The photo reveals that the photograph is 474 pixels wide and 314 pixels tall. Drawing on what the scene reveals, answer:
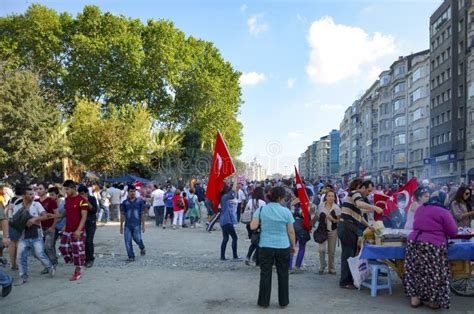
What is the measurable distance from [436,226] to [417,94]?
210 ft

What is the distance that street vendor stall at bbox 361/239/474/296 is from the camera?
23.1 feet

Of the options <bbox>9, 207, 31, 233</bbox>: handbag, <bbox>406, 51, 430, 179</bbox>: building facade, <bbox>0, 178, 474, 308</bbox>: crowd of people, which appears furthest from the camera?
<bbox>406, 51, 430, 179</bbox>: building facade

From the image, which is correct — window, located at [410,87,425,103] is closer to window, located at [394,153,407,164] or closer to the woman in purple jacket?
→ window, located at [394,153,407,164]

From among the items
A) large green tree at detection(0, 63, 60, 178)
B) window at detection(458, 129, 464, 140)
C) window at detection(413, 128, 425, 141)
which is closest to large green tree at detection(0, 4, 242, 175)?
large green tree at detection(0, 63, 60, 178)

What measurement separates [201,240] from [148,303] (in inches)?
315

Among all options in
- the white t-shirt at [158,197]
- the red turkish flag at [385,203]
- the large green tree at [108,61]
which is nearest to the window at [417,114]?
the large green tree at [108,61]

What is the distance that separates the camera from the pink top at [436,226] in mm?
6535

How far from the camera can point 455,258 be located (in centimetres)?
704

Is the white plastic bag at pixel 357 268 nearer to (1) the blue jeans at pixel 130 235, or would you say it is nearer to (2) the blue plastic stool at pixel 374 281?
(2) the blue plastic stool at pixel 374 281

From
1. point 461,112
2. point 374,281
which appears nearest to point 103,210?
point 374,281

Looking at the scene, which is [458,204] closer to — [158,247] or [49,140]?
[158,247]

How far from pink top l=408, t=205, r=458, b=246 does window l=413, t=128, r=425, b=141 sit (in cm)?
6190

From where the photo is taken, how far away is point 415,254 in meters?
6.71

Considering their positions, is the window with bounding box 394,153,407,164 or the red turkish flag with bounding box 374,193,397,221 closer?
the red turkish flag with bounding box 374,193,397,221
